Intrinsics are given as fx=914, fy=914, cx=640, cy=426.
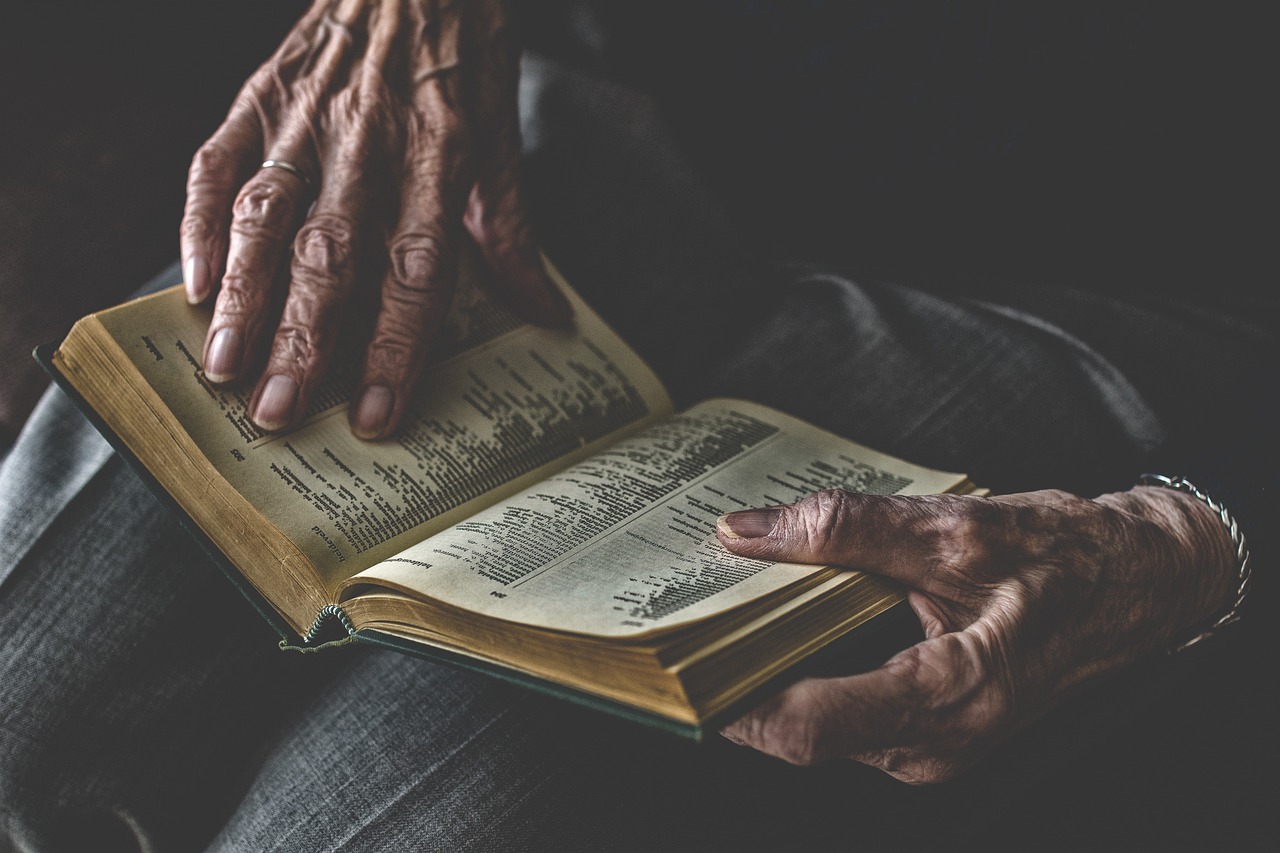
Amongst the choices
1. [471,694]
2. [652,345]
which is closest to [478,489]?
[471,694]

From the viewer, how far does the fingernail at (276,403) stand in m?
0.64

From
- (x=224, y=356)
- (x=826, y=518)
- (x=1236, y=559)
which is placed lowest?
(x=1236, y=559)

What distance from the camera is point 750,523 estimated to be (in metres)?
0.57

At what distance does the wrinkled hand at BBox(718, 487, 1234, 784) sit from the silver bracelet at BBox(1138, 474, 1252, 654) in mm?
48

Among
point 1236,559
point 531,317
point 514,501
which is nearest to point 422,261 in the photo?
point 531,317

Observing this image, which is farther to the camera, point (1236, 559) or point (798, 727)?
point (1236, 559)

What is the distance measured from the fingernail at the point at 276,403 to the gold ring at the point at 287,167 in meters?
0.22

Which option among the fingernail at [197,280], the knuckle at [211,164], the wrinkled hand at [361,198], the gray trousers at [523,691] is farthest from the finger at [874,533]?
the knuckle at [211,164]

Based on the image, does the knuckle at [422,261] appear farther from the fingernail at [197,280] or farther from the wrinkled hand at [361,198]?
the fingernail at [197,280]

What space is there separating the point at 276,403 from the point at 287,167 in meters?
0.25

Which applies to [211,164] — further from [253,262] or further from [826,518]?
[826,518]

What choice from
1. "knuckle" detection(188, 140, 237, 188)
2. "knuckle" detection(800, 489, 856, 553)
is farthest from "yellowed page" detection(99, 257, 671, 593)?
"knuckle" detection(800, 489, 856, 553)

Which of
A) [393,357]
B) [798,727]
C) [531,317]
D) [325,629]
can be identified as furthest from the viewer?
[531,317]

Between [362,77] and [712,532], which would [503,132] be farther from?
[712,532]
